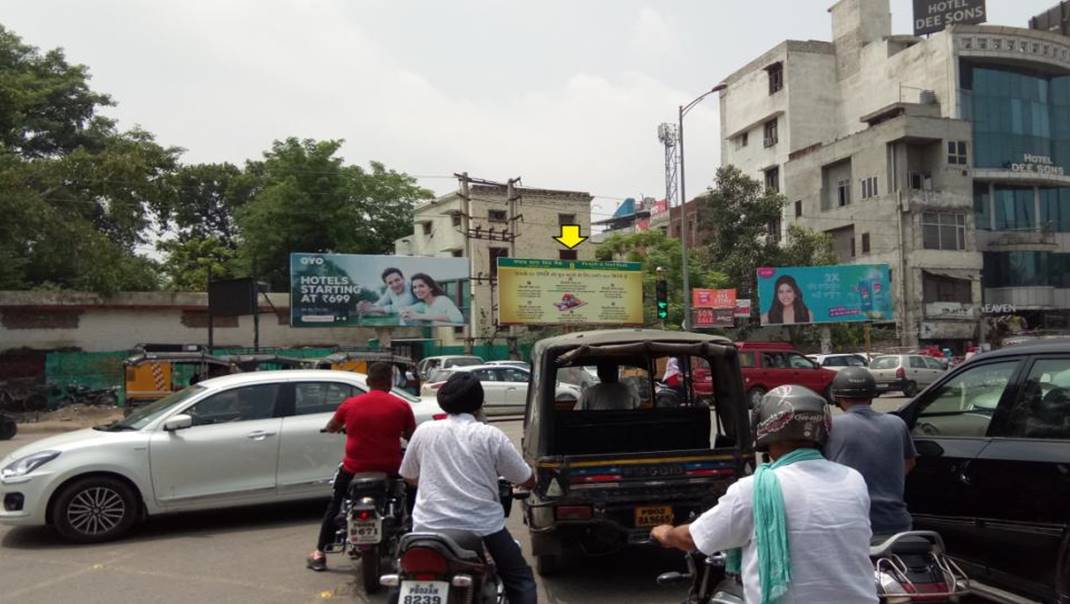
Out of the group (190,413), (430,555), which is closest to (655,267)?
(190,413)

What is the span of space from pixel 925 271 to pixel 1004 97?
1161 cm

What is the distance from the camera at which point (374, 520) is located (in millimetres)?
5629

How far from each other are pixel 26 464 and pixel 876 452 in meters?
7.19

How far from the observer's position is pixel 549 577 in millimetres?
6395

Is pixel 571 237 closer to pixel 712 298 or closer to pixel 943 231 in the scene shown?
pixel 712 298

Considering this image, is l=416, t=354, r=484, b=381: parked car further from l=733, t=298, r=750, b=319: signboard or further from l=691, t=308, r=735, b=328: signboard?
l=733, t=298, r=750, b=319: signboard

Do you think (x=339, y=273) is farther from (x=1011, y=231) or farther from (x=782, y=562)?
(x=1011, y=231)

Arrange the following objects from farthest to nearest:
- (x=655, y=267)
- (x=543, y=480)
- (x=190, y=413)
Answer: (x=655, y=267) → (x=190, y=413) → (x=543, y=480)

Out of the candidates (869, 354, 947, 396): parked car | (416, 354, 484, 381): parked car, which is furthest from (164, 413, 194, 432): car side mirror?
(869, 354, 947, 396): parked car

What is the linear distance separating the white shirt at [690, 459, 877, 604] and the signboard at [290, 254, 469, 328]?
96.2 ft

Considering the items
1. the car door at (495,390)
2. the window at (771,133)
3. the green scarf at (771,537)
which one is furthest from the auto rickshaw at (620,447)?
the window at (771,133)

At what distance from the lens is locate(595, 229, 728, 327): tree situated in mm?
38469

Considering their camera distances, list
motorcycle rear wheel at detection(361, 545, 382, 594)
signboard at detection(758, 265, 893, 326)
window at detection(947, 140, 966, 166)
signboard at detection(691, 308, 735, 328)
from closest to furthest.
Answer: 1. motorcycle rear wheel at detection(361, 545, 382, 594)
2. signboard at detection(691, 308, 735, 328)
3. signboard at detection(758, 265, 893, 326)
4. window at detection(947, 140, 966, 166)

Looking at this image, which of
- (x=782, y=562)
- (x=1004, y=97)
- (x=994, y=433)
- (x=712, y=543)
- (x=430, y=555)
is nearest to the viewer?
(x=782, y=562)
